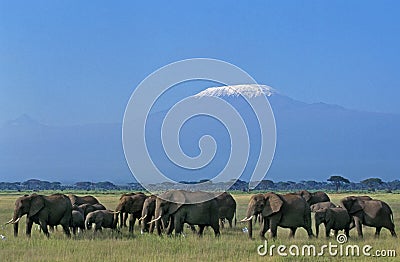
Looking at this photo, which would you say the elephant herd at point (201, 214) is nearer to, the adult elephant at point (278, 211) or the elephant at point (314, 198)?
the adult elephant at point (278, 211)

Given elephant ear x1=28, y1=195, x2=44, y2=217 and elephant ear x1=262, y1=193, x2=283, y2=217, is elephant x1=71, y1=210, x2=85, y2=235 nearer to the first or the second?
elephant ear x1=28, y1=195, x2=44, y2=217

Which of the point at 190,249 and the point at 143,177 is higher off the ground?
the point at 143,177

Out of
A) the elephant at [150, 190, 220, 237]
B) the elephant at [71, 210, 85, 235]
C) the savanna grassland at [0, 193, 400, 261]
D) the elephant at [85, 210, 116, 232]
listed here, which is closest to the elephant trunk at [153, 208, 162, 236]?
the elephant at [150, 190, 220, 237]

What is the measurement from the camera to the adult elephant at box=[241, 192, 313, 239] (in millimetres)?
23320

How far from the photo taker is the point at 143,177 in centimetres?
2058

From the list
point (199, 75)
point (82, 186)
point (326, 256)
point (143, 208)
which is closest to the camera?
point (326, 256)

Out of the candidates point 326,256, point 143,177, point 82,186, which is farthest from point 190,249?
point 82,186

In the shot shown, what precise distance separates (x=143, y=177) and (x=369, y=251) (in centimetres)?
686

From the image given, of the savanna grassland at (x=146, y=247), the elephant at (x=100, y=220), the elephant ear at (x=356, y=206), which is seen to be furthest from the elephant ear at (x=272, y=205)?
the elephant at (x=100, y=220)

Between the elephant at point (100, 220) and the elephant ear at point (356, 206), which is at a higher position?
the elephant ear at point (356, 206)

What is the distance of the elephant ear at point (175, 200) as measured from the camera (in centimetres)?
2478

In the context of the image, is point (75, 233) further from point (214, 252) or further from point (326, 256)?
point (326, 256)

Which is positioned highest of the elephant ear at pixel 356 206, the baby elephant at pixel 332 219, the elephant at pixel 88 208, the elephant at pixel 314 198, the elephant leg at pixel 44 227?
the elephant at pixel 314 198

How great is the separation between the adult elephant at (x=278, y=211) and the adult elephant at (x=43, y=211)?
631cm
